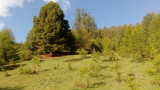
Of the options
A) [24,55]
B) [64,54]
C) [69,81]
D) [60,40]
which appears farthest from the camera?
[64,54]

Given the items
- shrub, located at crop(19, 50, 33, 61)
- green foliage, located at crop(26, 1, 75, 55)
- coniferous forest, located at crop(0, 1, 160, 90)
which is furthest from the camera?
green foliage, located at crop(26, 1, 75, 55)

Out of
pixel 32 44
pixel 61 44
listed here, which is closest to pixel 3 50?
pixel 32 44

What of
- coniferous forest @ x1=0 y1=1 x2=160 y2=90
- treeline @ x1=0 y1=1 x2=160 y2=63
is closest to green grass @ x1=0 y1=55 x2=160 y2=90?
coniferous forest @ x1=0 y1=1 x2=160 y2=90

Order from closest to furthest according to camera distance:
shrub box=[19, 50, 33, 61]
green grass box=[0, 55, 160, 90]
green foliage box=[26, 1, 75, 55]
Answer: green grass box=[0, 55, 160, 90] → shrub box=[19, 50, 33, 61] → green foliage box=[26, 1, 75, 55]

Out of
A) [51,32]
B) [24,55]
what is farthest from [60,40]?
[24,55]

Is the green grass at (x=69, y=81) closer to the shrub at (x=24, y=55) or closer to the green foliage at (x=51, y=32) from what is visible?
the shrub at (x=24, y=55)

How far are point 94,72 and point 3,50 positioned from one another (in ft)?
67.3

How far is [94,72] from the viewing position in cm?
1102

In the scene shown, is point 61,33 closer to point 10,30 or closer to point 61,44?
point 61,44

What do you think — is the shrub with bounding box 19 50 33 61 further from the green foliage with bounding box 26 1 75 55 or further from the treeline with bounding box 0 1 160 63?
the green foliage with bounding box 26 1 75 55

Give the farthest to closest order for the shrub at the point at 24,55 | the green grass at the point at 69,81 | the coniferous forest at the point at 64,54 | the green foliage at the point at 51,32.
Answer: the green foliage at the point at 51,32, the shrub at the point at 24,55, the coniferous forest at the point at 64,54, the green grass at the point at 69,81

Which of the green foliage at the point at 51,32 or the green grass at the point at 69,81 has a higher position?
the green foliage at the point at 51,32

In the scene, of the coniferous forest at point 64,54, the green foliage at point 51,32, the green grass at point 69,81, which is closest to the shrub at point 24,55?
the coniferous forest at point 64,54

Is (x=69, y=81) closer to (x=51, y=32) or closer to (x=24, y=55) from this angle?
(x=51, y=32)
